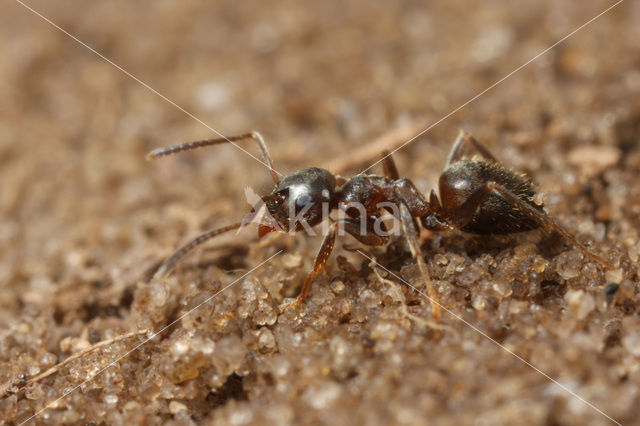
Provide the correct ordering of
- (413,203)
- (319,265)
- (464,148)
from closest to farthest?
(319,265) → (413,203) → (464,148)

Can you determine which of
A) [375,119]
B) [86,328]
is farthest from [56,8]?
[86,328]

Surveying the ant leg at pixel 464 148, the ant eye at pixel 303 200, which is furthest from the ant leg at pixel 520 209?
the ant eye at pixel 303 200

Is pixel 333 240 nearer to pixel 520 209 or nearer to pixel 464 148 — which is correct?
pixel 520 209

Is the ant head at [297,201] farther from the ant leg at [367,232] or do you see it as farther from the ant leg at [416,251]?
the ant leg at [416,251]

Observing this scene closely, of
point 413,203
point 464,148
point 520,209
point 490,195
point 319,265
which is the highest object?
point 464,148

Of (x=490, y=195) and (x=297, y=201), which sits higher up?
(x=297, y=201)

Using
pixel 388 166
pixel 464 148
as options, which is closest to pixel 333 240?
pixel 388 166

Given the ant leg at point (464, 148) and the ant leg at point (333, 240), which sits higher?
the ant leg at point (464, 148)

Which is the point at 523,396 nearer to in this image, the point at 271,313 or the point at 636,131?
the point at 271,313
